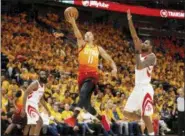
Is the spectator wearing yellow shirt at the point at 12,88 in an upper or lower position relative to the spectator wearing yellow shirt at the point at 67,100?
upper

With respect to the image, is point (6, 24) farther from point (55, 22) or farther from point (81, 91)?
point (81, 91)

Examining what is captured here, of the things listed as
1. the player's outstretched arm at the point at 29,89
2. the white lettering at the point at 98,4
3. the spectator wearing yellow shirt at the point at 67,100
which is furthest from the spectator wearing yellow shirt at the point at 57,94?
the white lettering at the point at 98,4

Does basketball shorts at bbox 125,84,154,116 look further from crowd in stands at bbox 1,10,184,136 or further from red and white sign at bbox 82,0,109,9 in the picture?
red and white sign at bbox 82,0,109,9

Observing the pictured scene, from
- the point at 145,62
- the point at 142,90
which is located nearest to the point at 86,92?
the point at 142,90

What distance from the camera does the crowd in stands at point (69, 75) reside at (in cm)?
1193

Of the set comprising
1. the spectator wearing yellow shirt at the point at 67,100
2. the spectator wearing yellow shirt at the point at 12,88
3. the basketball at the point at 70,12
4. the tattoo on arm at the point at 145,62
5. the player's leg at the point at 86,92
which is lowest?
the spectator wearing yellow shirt at the point at 67,100

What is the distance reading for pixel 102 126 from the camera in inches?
474

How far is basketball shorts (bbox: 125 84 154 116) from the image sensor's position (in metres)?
7.36

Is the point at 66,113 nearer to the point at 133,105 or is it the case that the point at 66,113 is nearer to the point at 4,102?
the point at 4,102

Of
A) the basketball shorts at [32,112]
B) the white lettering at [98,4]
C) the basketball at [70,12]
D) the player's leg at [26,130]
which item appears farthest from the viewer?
the white lettering at [98,4]

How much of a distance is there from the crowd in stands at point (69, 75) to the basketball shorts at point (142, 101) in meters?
2.68

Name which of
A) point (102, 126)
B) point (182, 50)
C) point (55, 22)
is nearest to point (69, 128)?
point (102, 126)

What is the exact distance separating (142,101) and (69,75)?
8.04 metres

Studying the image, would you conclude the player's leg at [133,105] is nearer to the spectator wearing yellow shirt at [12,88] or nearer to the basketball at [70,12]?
the basketball at [70,12]
